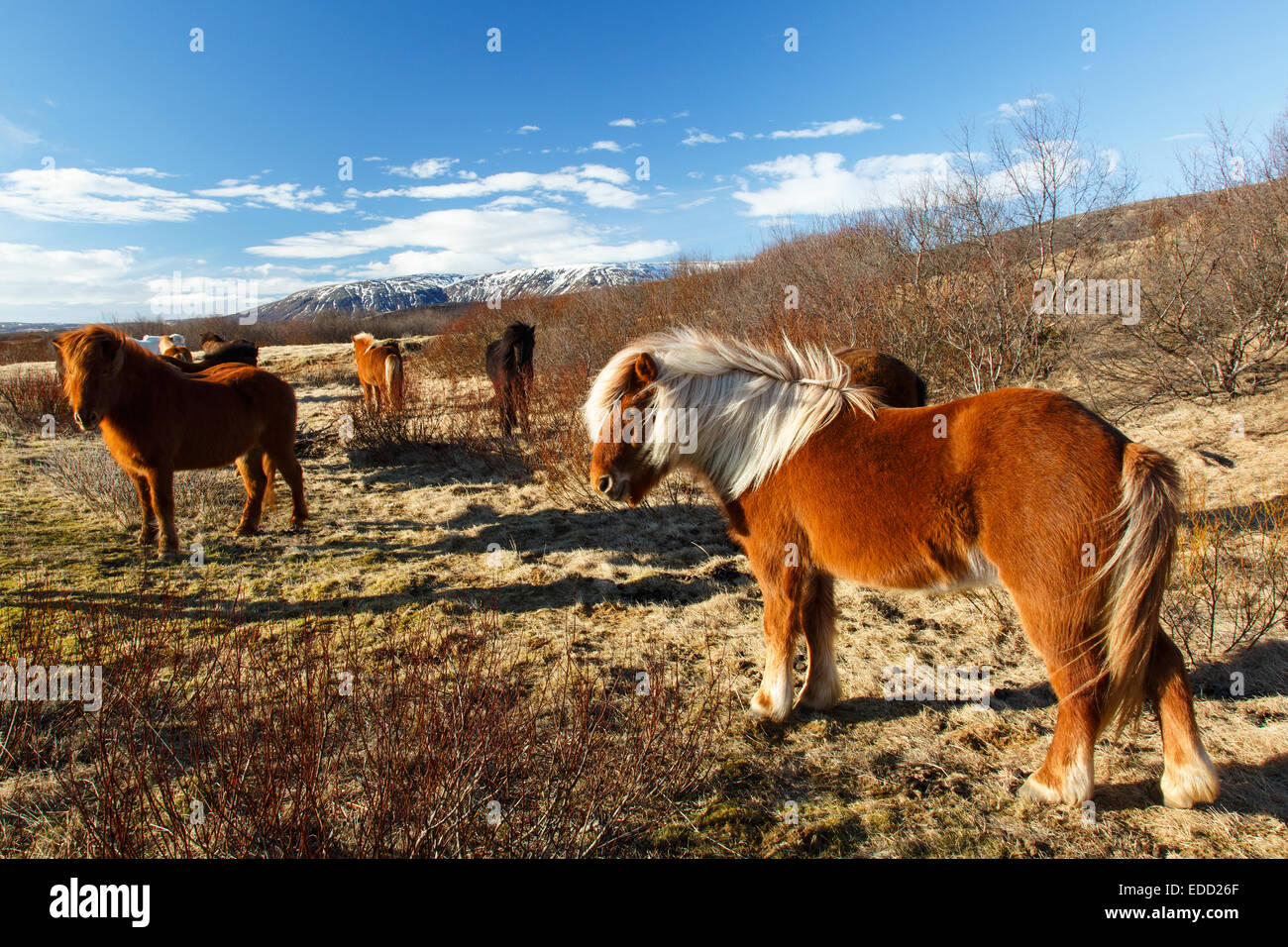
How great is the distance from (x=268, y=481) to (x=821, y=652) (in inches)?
262

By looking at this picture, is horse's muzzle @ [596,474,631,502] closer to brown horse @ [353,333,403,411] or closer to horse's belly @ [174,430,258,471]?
horse's belly @ [174,430,258,471]

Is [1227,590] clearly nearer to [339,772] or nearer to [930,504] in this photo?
[930,504]

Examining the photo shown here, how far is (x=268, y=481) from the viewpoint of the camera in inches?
284

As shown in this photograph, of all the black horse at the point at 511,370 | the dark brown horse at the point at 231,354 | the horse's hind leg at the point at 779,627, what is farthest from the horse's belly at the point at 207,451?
the horse's hind leg at the point at 779,627

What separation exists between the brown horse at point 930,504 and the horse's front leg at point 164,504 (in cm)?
507

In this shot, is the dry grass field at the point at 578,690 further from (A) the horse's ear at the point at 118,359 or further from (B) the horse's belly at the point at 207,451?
(A) the horse's ear at the point at 118,359

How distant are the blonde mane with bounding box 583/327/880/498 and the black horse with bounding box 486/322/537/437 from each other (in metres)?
6.86

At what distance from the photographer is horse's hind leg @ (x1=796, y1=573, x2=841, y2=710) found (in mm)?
3410

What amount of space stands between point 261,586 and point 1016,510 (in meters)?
5.81

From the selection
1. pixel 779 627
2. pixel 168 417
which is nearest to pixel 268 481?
pixel 168 417

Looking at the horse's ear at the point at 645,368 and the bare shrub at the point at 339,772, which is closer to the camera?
the bare shrub at the point at 339,772

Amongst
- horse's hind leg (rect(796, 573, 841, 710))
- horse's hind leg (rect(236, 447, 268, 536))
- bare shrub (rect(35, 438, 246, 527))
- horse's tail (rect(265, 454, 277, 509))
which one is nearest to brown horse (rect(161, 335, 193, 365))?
bare shrub (rect(35, 438, 246, 527))

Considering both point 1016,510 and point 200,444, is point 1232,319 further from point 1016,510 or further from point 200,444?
point 200,444

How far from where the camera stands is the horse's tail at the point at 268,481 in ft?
23.1
